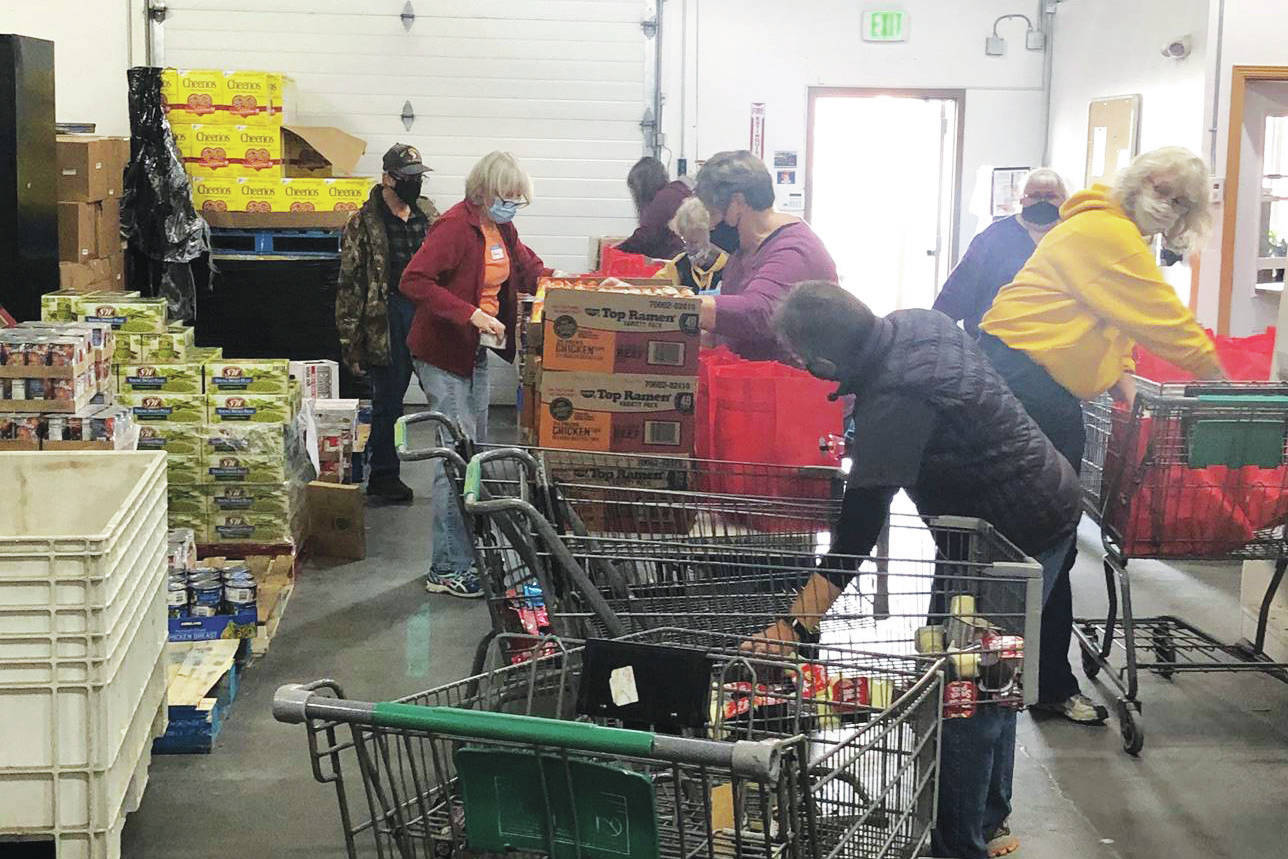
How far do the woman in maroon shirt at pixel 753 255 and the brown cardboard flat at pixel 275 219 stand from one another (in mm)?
5158

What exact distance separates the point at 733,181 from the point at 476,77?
6.57 metres

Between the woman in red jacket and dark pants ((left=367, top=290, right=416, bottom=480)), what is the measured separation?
4.40 feet

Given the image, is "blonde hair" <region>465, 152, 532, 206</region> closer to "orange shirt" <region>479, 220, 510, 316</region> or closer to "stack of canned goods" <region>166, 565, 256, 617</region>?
"orange shirt" <region>479, 220, 510, 316</region>

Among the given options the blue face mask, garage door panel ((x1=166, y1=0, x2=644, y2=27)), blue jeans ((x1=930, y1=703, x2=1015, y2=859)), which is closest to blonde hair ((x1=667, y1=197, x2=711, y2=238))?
the blue face mask

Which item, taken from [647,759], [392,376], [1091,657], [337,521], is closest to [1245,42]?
[1091,657]

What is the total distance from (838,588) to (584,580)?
0.59m

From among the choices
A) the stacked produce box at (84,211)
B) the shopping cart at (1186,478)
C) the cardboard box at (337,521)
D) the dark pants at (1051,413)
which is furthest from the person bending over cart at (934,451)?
the stacked produce box at (84,211)

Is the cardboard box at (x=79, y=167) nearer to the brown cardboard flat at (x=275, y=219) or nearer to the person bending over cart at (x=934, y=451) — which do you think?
the brown cardboard flat at (x=275, y=219)

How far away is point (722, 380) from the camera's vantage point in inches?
187

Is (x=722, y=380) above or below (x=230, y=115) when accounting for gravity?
below

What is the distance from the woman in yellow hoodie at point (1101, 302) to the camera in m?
4.32

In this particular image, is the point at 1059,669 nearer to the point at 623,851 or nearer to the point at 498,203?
the point at 498,203

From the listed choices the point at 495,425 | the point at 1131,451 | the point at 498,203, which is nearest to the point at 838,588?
the point at 1131,451

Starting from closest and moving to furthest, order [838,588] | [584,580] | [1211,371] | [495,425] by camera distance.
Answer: [584,580] < [838,588] < [1211,371] < [495,425]
